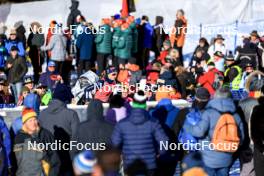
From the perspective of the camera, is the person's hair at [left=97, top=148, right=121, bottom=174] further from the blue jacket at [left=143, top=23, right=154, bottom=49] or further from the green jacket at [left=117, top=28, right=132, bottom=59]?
the blue jacket at [left=143, top=23, right=154, bottom=49]

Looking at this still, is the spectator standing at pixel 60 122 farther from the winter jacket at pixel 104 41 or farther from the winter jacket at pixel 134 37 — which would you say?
the winter jacket at pixel 134 37

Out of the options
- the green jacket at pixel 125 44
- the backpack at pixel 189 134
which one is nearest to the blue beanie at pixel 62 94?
the backpack at pixel 189 134

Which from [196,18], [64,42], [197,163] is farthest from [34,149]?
[196,18]

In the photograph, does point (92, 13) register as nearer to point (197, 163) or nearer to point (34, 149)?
point (34, 149)

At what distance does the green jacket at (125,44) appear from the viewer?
20922 mm

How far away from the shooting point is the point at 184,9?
25438 mm

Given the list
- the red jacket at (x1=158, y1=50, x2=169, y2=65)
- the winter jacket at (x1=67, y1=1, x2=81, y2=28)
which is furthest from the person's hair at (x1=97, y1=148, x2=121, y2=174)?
the winter jacket at (x1=67, y1=1, x2=81, y2=28)

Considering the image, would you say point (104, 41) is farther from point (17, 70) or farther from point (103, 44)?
point (17, 70)

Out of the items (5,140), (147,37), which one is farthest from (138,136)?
(147,37)

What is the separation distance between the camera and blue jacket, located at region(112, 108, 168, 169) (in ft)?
38.3

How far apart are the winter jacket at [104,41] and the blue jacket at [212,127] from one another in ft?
28.2

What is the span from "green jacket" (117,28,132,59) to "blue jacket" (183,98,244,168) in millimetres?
8533

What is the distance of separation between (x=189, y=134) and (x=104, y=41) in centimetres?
854

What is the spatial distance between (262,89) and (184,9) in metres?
12.6
